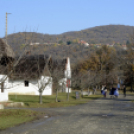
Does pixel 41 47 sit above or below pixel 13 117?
above

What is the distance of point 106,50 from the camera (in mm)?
76875

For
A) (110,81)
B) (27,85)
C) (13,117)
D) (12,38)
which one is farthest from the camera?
(110,81)

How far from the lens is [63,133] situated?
36.9ft

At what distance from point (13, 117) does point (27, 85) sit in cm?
3046

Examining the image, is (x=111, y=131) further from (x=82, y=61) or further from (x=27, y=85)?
(x=82, y=61)

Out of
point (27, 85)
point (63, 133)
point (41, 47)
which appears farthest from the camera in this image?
point (27, 85)

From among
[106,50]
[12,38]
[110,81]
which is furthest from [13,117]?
[106,50]

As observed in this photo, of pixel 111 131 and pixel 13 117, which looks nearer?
pixel 111 131

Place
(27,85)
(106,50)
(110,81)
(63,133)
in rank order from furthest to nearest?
(106,50)
(110,81)
(27,85)
(63,133)

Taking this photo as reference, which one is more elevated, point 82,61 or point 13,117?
point 82,61

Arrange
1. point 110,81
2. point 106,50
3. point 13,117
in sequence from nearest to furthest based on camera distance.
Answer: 1. point 13,117
2. point 110,81
3. point 106,50

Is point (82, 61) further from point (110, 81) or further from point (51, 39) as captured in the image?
point (51, 39)

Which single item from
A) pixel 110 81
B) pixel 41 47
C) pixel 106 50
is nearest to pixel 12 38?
pixel 41 47

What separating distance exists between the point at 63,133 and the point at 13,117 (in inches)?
247
